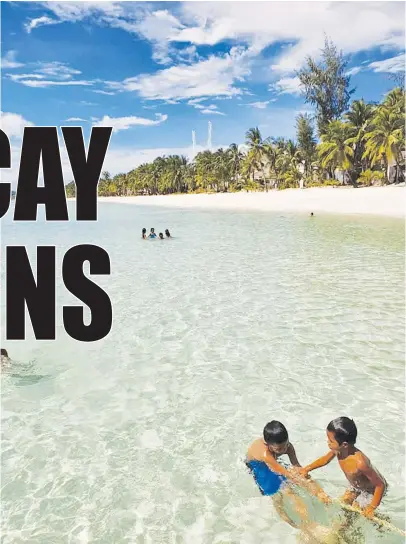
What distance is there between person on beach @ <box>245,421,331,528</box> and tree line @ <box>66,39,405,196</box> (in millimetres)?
41891

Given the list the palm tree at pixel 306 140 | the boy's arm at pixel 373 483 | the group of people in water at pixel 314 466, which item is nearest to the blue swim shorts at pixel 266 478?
the group of people in water at pixel 314 466

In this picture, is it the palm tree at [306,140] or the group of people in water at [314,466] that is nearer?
the group of people in water at [314,466]

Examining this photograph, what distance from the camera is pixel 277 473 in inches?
155

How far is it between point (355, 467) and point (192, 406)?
2.76 meters

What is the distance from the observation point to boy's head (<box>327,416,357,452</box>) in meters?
3.58

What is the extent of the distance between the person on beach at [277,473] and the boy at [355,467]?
0.36 meters

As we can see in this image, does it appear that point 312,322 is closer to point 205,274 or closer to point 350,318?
point 350,318

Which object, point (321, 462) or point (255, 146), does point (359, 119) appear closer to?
point (255, 146)

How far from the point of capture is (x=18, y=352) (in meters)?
8.23

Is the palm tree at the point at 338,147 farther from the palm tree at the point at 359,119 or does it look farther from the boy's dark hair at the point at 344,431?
the boy's dark hair at the point at 344,431

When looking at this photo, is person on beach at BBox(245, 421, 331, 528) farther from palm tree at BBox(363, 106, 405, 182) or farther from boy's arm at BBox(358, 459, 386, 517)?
palm tree at BBox(363, 106, 405, 182)

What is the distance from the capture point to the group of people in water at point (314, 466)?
3.62 m

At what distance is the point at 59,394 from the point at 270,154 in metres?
64.8

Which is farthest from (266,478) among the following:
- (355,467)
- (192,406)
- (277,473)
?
(192,406)
